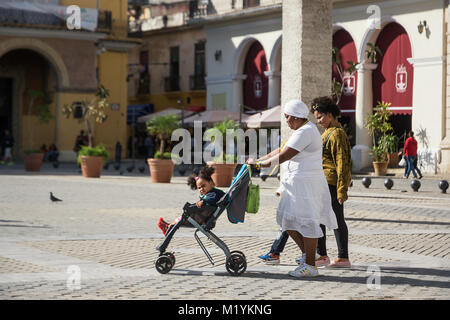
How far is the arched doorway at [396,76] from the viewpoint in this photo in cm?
2906

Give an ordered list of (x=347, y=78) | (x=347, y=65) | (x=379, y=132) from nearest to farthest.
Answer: (x=379, y=132) → (x=347, y=65) → (x=347, y=78)

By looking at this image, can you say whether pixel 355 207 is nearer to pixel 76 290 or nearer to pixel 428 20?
pixel 76 290

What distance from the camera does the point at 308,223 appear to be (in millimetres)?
7676

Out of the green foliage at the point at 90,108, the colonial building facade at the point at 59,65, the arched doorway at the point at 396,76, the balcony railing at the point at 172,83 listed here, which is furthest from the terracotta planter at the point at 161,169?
the balcony railing at the point at 172,83

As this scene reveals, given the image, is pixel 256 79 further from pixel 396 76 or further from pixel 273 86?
pixel 396 76

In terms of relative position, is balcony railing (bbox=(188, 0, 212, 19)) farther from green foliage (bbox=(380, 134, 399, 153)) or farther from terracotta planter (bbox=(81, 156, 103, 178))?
terracotta planter (bbox=(81, 156, 103, 178))

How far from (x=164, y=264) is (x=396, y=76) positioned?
23.1 m

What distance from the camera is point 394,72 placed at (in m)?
29.7

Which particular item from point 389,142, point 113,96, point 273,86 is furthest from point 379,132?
point 113,96

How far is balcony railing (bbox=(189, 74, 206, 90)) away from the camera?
43263 millimetres

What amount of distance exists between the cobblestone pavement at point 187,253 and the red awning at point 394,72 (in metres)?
12.5

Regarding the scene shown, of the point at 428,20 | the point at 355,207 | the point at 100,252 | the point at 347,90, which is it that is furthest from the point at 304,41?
the point at 347,90
